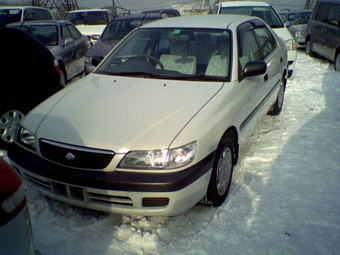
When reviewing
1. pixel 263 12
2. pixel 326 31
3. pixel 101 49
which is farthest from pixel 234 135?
pixel 326 31

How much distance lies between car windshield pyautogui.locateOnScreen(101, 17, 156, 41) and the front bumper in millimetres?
6233

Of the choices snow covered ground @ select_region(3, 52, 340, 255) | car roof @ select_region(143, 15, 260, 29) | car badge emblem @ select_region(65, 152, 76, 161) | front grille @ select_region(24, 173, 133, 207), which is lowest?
snow covered ground @ select_region(3, 52, 340, 255)

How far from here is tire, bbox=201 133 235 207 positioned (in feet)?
9.46

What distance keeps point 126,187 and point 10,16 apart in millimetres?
10893

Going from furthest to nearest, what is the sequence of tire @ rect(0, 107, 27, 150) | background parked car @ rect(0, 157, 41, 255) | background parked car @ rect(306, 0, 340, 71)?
1. background parked car @ rect(306, 0, 340, 71)
2. tire @ rect(0, 107, 27, 150)
3. background parked car @ rect(0, 157, 41, 255)

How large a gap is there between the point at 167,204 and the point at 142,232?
1.36 ft

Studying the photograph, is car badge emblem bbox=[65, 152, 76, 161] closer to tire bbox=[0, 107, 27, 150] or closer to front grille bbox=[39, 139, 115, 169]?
front grille bbox=[39, 139, 115, 169]

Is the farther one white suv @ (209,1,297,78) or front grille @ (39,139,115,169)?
white suv @ (209,1,297,78)

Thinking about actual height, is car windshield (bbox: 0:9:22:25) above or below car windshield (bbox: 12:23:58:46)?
below

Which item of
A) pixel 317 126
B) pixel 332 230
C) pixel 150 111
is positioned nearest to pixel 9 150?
pixel 150 111

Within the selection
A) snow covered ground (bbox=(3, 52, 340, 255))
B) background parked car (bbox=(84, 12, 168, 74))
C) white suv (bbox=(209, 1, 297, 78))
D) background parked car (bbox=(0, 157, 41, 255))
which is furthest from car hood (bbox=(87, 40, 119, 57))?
background parked car (bbox=(0, 157, 41, 255))

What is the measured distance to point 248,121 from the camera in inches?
146

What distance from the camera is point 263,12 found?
27.8 ft

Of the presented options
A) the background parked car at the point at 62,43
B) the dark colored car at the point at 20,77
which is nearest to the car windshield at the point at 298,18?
the background parked car at the point at 62,43
